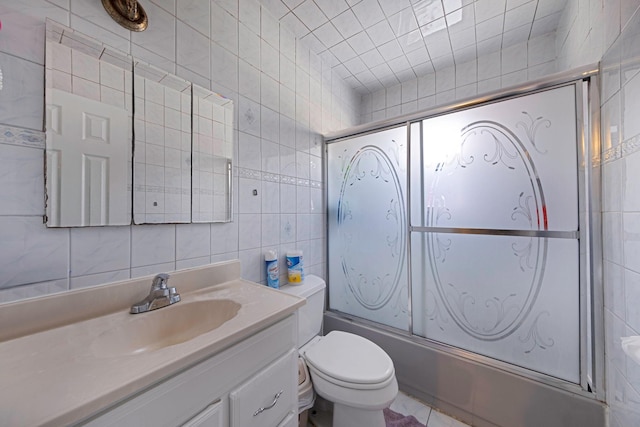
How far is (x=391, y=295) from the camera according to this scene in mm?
1642

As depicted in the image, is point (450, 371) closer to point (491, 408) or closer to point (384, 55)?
point (491, 408)

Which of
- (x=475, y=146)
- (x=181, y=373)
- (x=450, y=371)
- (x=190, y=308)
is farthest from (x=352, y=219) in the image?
(x=181, y=373)

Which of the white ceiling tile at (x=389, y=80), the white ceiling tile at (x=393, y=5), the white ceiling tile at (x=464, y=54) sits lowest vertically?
the white ceiling tile at (x=393, y=5)

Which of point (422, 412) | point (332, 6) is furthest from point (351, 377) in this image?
point (332, 6)

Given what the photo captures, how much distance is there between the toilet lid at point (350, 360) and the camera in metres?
1.04

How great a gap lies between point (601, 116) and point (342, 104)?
1644mm

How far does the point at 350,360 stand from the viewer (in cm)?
114

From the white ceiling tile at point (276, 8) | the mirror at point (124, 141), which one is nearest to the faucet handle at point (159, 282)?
the mirror at point (124, 141)

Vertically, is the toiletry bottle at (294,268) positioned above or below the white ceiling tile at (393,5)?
below

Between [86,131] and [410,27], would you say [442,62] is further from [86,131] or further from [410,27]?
[86,131]

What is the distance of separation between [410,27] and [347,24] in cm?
41

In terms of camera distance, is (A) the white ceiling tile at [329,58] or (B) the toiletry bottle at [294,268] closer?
(B) the toiletry bottle at [294,268]

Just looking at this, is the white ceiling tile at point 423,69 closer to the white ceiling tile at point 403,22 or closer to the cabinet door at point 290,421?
the white ceiling tile at point 403,22

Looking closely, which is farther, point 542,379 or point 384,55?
point 384,55
